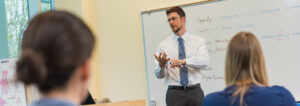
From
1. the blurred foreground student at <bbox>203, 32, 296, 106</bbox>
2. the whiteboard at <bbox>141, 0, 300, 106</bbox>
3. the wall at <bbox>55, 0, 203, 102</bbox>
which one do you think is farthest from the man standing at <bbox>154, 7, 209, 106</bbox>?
the blurred foreground student at <bbox>203, 32, 296, 106</bbox>

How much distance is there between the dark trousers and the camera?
2.94 m

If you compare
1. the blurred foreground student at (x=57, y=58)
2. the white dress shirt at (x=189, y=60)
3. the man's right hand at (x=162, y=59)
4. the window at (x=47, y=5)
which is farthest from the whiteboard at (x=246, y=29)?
the blurred foreground student at (x=57, y=58)

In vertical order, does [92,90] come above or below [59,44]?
below

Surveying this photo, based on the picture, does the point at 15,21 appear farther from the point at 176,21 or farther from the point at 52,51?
the point at 52,51

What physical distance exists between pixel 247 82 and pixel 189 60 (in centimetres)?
147

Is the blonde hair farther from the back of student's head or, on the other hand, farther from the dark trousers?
the dark trousers

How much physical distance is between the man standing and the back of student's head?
219cm

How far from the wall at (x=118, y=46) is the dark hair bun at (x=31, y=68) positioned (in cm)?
359

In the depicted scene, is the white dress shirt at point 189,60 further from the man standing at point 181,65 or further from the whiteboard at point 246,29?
the whiteboard at point 246,29

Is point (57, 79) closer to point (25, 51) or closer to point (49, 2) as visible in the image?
point (25, 51)

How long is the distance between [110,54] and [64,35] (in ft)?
13.0

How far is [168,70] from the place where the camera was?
3.11 metres

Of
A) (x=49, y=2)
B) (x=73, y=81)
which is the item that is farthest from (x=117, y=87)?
(x=73, y=81)

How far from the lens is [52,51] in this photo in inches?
23.8
